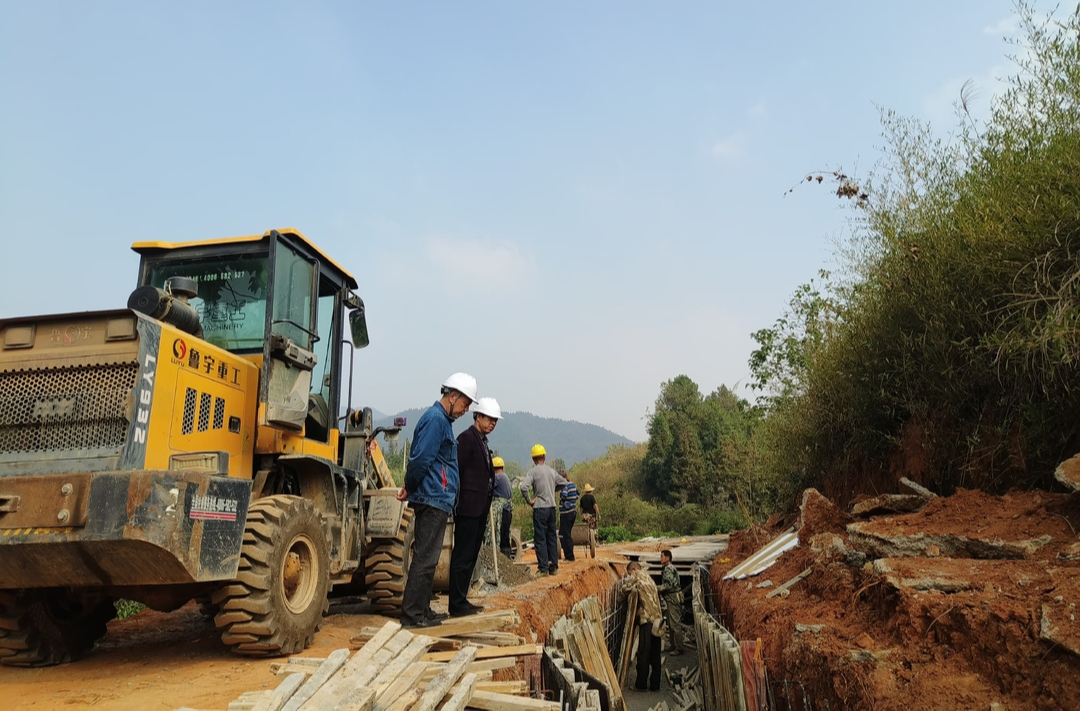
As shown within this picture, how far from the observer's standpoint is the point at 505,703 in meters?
3.89

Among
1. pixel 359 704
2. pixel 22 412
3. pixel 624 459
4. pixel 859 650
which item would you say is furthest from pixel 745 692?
pixel 624 459

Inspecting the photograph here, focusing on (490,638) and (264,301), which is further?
(264,301)

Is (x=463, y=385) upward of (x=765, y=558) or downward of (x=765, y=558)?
upward

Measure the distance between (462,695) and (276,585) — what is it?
1.97 m

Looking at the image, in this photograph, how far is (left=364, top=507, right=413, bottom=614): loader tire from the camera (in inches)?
288

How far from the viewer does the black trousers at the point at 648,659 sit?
11.6m

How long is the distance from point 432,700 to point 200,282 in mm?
4276

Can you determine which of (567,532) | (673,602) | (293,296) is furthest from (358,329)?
(673,602)

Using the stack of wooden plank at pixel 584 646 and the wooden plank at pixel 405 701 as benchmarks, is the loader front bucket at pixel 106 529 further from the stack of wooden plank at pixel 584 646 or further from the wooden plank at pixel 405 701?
the stack of wooden plank at pixel 584 646

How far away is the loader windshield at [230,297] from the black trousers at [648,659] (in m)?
8.11

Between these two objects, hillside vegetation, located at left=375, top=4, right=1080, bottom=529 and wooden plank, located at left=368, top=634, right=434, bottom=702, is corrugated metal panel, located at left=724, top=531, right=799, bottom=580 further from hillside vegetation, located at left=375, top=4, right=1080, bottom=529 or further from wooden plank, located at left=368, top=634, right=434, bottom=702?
wooden plank, located at left=368, top=634, right=434, bottom=702

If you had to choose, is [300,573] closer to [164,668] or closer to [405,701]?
[164,668]

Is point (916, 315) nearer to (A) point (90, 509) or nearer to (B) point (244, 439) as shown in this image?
(B) point (244, 439)

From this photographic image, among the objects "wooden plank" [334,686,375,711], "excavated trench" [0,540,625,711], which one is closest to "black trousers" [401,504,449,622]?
"excavated trench" [0,540,625,711]
